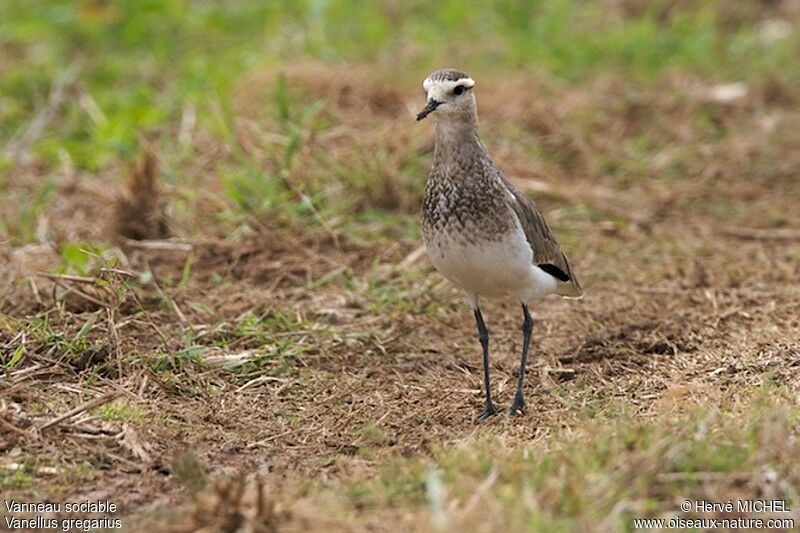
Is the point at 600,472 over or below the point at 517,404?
over

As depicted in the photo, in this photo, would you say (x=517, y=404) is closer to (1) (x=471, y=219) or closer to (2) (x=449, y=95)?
(1) (x=471, y=219)

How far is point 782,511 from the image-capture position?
13.8ft

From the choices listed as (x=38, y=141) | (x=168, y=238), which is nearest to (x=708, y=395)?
(x=168, y=238)

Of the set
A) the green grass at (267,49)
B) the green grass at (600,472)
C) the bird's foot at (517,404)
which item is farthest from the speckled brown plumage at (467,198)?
the green grass at (267,49)

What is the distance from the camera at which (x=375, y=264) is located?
7.45 metres

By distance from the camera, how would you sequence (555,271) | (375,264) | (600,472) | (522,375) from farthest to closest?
(375,264) → (555,271) → (522,375) → (600,472)

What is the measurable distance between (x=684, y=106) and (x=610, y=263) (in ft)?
9.31

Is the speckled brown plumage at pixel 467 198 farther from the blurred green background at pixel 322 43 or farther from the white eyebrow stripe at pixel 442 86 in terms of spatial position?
the blurred green background at pixel 322 43

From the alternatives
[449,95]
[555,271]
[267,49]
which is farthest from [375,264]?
[267,49]

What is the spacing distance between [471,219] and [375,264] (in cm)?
191

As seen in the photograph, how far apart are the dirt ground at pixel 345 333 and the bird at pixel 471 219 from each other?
0.58m

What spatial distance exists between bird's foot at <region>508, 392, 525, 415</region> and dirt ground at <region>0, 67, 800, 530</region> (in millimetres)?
69

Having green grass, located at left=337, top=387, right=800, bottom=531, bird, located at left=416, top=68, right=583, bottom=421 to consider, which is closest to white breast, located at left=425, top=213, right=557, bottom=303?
bird, located at left=416, top=68, right=583, bottom=421

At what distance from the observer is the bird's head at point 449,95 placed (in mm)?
5734
